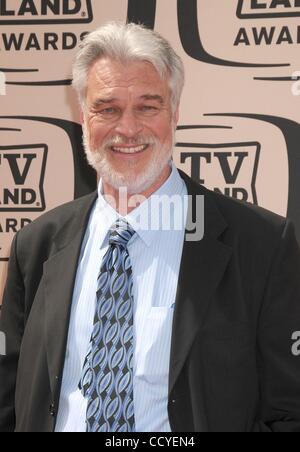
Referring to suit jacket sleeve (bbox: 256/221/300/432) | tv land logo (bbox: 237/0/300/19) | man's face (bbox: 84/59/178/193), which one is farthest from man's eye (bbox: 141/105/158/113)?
tv land logo (bbox: 237/0/300/19)

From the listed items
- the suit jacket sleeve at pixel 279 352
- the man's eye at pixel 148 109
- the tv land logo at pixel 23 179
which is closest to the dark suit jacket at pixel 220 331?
the suit jacket sleeve at pixel 279 352

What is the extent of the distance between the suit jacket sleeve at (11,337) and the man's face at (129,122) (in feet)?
1.08

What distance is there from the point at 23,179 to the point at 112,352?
1.13m

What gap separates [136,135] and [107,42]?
0.70 ft

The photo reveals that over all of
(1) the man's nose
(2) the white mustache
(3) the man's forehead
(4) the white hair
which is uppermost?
(4) the white hair

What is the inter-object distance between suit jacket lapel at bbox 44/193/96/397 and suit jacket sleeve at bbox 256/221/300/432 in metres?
0.41

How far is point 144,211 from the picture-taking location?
152 centimetres

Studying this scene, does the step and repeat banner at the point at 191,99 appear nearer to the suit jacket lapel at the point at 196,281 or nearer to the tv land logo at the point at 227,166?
the tv land logo at the point at 227,166

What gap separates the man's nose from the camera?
4.83 feet

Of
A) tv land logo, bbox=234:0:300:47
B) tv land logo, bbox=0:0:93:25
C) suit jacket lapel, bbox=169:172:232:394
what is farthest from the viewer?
tv land logo, bbox=0:0:93:25

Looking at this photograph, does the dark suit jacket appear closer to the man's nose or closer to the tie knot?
the tie knot

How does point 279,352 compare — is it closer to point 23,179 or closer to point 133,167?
point 133,167

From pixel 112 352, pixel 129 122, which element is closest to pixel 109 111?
pixel 129 122
